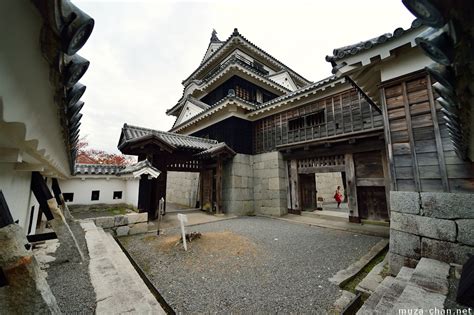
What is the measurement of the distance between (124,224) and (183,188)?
9241 millimetres

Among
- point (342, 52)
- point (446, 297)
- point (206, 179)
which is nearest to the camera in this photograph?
point (446, 297)

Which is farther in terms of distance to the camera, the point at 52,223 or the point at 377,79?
the point at 377,79

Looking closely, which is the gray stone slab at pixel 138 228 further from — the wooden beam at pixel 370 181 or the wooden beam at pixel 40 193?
the wooden beam at pixel 370 181

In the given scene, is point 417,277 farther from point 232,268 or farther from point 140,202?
point 140,202

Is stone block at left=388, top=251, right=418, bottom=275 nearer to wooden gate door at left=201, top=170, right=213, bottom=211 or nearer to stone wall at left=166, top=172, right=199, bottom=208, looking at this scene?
wooden gate door at left=201, top=170, right=213, bottom=211

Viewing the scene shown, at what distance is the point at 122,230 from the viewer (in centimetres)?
608

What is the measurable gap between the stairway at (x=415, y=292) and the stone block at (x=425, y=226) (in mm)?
417

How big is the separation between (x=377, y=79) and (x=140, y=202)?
8.98 meters

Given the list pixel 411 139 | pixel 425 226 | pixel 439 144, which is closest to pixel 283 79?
pixel 411 139

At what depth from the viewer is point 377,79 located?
4.31 metres

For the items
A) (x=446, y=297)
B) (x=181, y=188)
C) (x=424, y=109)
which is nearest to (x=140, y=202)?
(x=181, y=188)

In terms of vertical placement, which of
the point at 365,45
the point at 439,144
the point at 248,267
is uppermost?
the point at 365,45

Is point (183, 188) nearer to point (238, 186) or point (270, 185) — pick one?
point (238, 186)

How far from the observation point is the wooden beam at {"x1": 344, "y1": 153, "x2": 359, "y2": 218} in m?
7.89
